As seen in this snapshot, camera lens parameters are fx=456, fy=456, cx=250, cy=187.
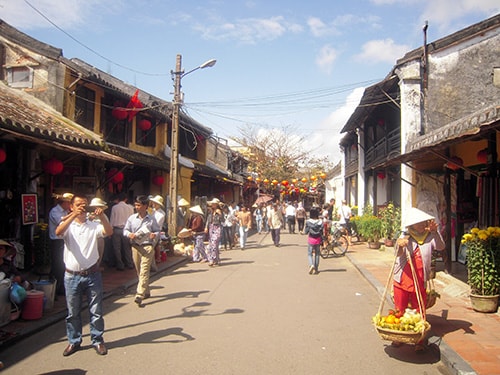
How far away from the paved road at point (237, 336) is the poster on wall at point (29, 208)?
2877 mm

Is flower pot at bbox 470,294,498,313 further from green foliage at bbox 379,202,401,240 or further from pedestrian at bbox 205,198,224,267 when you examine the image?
green foliage at bbox 379,202,401,240

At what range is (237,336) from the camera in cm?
604

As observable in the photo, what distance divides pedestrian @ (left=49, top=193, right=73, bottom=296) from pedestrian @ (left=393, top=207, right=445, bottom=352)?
221 inches

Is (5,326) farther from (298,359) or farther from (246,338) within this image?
(298,359)

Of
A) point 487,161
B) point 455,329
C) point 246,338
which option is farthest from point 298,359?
point 487,161

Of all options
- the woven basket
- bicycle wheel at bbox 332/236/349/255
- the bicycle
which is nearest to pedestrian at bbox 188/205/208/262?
the bicycle

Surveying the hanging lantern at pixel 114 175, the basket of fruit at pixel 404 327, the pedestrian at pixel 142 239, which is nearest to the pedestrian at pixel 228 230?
the hanging lantern at pixel 114 175

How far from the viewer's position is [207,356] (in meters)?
5.25

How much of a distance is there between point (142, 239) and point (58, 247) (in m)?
1.46

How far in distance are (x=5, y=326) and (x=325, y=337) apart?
14.2 feet

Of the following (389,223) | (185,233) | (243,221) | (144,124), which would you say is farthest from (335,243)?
(144,124)

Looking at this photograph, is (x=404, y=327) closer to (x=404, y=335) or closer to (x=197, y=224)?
(x=404, y=335)

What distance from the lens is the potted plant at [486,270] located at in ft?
23.2

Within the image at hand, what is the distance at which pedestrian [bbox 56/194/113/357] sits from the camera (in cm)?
536
